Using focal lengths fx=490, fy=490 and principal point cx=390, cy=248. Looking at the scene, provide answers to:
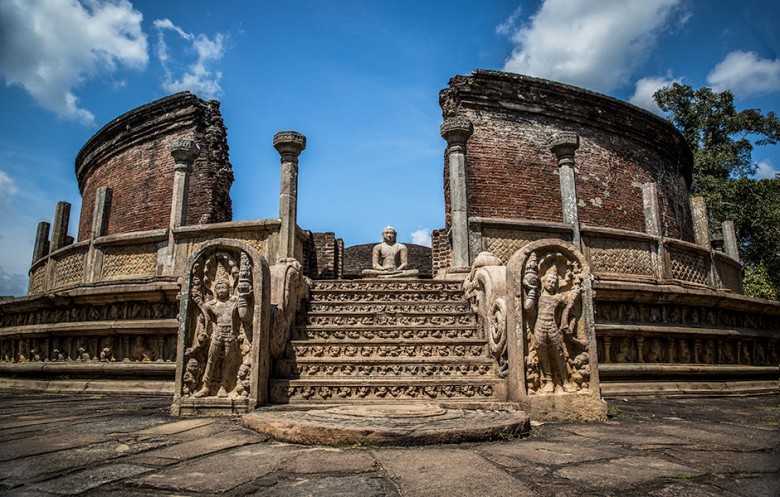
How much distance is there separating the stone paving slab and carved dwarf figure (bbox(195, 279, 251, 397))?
61 cm

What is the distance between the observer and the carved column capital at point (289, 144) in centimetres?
809

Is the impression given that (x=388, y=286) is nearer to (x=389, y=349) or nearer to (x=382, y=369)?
(x=389, y=349)

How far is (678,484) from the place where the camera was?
2.16m

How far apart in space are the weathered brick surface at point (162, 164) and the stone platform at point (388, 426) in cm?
1216

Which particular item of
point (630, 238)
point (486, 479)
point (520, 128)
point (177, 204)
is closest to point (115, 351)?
point (177, 204)

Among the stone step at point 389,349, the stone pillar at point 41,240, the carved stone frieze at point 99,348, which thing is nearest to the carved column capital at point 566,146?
the stone step at point 389,349

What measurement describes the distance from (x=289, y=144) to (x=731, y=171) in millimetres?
23378

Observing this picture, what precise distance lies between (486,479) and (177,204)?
7883mm

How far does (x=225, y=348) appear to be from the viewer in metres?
4.47

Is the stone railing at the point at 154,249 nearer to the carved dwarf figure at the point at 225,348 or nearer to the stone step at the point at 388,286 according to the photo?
the stone step at the point at 388,286

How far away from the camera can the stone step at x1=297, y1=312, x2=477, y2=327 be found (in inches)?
230

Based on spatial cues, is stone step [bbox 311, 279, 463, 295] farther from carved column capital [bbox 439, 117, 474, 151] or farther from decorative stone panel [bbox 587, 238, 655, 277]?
carved column capital [bbox 439, 117, 474, 151]

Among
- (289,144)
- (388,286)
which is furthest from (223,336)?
(289,144)

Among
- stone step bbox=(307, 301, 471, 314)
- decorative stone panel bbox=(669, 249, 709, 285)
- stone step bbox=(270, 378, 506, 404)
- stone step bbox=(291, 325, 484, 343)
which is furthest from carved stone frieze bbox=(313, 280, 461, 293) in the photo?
decorative stone panel bbox=(669, 249, 709, 285)
